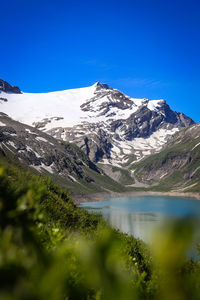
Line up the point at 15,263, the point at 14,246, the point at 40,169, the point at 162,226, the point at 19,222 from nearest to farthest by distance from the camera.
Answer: the point at 162,226, the point at 15,263, the point at 14,246, the point at 19,222, the point at 40,169

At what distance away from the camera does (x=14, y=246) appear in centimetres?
172

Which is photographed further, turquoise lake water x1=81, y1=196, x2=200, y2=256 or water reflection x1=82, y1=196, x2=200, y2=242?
water reflection x1=82, y1=196, x2=200, y2=242

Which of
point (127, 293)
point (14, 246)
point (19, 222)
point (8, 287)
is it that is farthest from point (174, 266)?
point (19, 222)

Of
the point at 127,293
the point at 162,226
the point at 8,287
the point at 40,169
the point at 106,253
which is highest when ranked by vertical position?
the point at 40,169

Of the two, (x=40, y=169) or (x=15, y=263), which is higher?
(x=40, y=169)

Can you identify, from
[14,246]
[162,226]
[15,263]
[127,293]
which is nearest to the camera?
[162,226]

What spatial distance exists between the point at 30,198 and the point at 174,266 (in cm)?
162

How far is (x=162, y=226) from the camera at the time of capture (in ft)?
3.59

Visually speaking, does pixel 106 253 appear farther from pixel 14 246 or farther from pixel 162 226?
pixel 14 246

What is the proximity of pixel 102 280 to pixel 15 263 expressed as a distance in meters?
0.56

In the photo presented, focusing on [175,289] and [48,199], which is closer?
[175,289]

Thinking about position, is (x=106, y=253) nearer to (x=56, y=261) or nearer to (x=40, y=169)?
(x=56, y=261)

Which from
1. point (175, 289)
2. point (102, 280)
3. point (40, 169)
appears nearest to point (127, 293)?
point (102, 280)

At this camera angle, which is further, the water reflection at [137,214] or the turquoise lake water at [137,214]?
the water reflection at [137,214]
